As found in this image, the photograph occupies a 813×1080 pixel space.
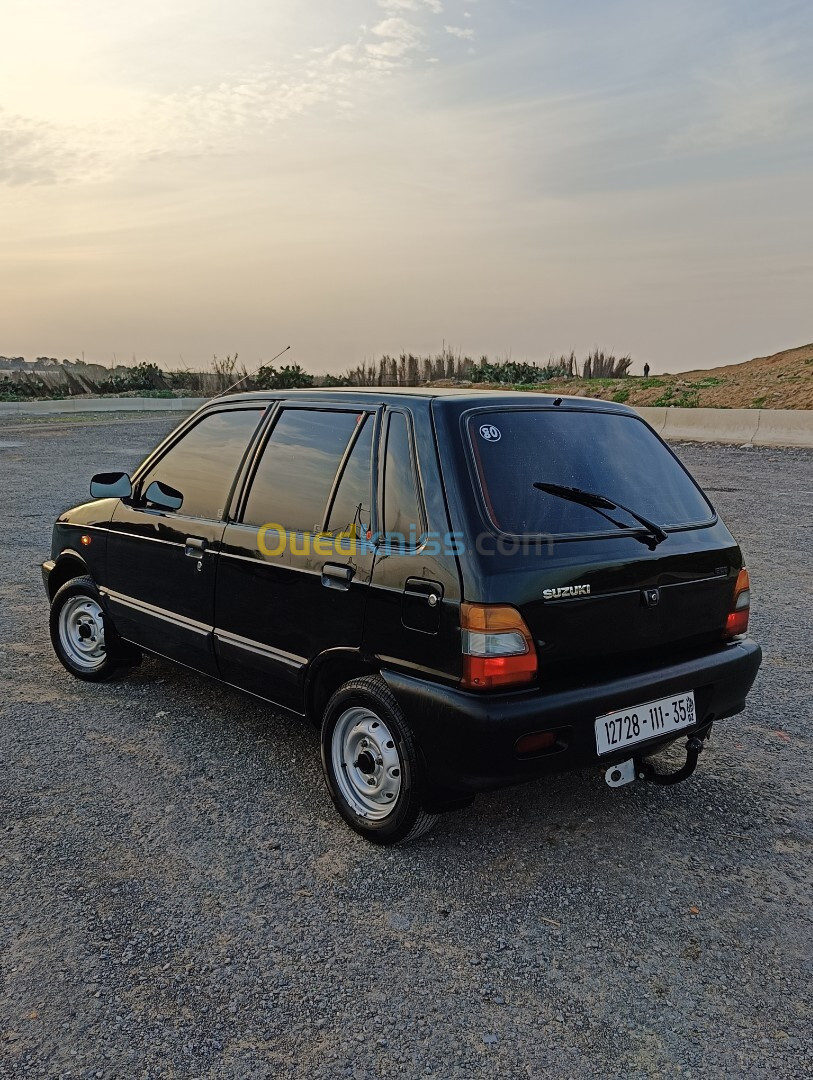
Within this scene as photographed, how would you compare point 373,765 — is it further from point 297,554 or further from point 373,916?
point 297,554

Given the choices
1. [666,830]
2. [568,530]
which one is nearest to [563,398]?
[568,530]

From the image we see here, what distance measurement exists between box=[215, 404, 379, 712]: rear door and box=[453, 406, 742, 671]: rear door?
21.9 inches

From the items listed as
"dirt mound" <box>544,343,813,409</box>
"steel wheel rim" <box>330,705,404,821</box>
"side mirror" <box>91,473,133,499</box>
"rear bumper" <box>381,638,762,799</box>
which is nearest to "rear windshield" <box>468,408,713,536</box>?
"rear bumper" <box>381,638,762,799</box>

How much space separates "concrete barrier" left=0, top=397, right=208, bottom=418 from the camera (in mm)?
31953

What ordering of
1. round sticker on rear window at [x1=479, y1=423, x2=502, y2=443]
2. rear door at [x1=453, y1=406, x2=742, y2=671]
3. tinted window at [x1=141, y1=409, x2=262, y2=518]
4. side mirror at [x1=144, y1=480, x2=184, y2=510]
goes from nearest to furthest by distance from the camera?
rear door at [x1=453, y1=406, x2=742, y2=671], round sticker on rear window at [x1=479, y1=423, x2=502, y2=443], tinted window at [x1=141, y1=409, x2=262, y2=518], side mirror at [x1=144, y1=480, x2=184, y2=510]

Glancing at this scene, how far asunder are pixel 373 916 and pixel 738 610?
6.56 feet

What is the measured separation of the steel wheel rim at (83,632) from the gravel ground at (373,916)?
0.56 m

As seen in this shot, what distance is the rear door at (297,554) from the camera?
11.4ft

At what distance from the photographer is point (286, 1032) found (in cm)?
246

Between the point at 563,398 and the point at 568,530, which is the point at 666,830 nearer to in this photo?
the point at 568,530

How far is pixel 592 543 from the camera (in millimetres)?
3297

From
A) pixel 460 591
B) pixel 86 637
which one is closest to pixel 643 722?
pixel 460 591

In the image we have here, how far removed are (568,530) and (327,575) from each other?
97 centimetres

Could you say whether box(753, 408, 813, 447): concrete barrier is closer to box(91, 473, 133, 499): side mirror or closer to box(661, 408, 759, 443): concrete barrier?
box(661, 408, 759, 443): concrete barrier
